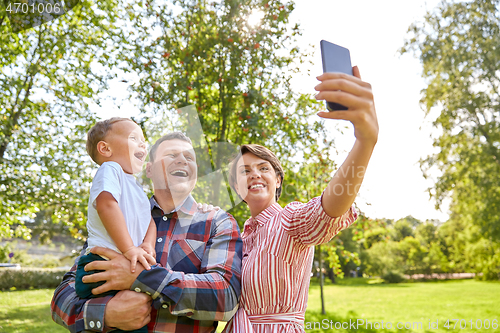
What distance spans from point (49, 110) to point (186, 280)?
9779 mm

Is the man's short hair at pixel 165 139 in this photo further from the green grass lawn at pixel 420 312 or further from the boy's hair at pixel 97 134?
the green grass lawn at pixel 420 312

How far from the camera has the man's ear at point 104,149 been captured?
6.68 ft

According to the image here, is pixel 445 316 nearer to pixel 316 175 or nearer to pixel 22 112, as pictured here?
pixel 316 175

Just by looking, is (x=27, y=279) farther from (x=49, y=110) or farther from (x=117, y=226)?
(x=117, y=226)

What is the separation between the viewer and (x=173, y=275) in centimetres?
165

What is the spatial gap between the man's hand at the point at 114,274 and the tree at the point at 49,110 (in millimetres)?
8355

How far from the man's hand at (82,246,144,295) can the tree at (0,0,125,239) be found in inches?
329

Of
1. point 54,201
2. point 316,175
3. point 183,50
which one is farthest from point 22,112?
point 316,175

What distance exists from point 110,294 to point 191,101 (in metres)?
5.73

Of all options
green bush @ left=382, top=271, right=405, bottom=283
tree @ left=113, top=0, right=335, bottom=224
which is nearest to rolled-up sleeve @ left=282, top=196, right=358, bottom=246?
tree @ left=113, top=0, right=335, bottom=224

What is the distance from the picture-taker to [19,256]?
93.7 feet

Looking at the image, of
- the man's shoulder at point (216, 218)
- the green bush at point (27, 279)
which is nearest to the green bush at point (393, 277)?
the green bush at point (27, 279)

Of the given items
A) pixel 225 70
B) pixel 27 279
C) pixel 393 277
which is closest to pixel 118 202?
pixel 225 70

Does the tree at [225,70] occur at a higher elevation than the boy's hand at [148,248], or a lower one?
higher
